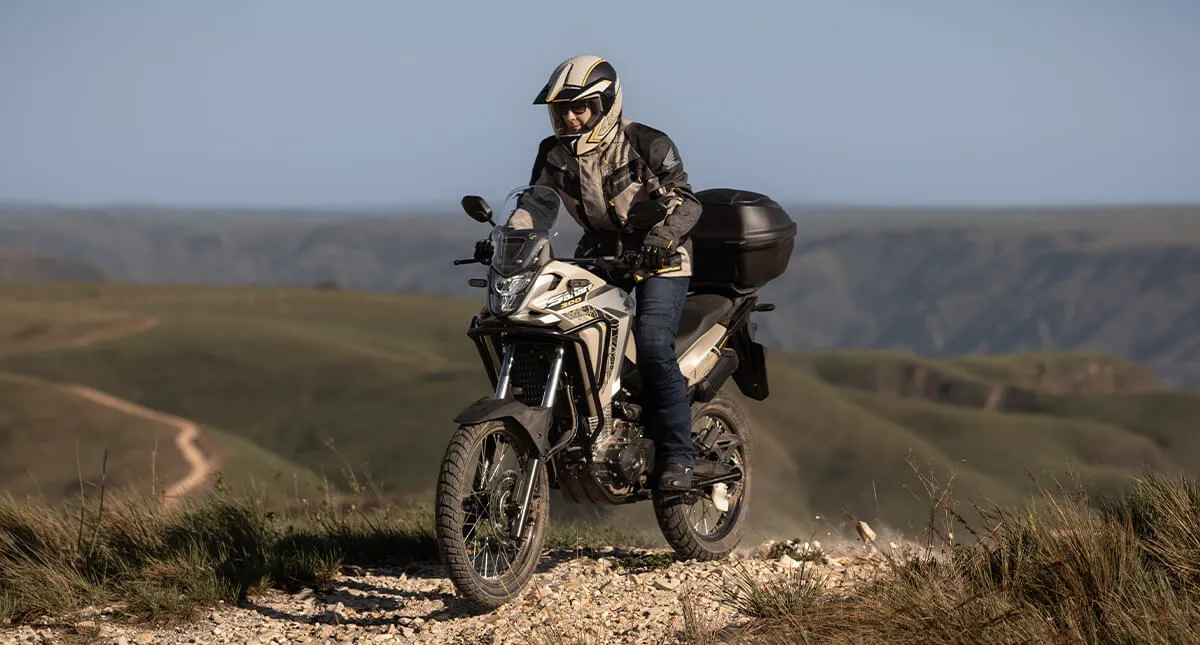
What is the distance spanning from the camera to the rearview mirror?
22.7 ft

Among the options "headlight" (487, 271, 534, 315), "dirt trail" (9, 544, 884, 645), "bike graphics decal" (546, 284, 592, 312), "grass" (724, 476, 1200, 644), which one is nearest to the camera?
"grass" (724, 476, 1200, 644)

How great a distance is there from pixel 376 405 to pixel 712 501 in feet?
255

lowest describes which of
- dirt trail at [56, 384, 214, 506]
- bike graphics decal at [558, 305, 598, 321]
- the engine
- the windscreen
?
dirt trail at [56, 384, 214, 506]

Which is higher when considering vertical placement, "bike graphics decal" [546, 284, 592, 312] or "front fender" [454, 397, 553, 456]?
"bike graphics decal" [546, 284, 592, 312]

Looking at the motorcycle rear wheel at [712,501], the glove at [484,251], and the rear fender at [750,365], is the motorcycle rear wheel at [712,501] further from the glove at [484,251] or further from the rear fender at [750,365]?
the glove at [484,251]

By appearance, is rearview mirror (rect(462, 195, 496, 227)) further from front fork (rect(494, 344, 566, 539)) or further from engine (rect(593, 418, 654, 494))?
engine (rect(593, 418, 654, 494))

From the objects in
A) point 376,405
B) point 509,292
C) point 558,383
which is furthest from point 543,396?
point 376,405

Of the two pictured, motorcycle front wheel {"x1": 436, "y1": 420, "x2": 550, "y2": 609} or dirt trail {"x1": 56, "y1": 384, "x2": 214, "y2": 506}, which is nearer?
motorcycle front wheel {"x1": 436, "y1": 420, "x2": 550, "y2": 609}

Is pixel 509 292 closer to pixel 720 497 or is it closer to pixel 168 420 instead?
pixel 720 497

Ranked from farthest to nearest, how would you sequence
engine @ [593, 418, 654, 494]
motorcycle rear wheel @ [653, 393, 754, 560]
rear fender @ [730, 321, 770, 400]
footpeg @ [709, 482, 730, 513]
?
rear fender @ [730, 321, 770, 400]
footpeg @ [709, 482, 730, 513]
motorcycle rear wheel @ [653, 393, 754, 560]
engine @ [593, 418, 654, 494]

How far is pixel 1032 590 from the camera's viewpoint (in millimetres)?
6020

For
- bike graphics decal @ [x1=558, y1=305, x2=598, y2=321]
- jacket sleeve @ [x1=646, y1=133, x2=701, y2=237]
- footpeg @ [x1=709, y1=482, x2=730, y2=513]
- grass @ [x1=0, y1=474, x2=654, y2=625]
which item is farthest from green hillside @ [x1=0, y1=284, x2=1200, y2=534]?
bike graphics decal @ [x1=558, y1=305, x2=598, y2=321]

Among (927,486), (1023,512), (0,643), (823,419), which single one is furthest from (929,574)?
A: (823,419)

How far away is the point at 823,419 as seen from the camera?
11488cm
